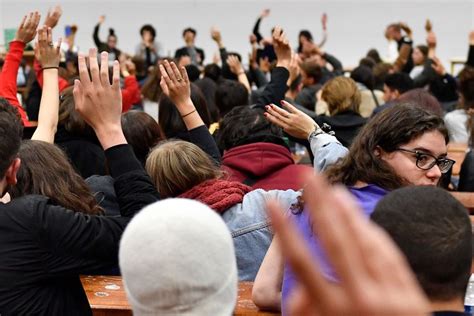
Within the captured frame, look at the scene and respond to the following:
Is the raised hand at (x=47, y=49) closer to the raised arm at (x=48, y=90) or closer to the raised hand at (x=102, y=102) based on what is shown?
the raised arm at (x=48, y=90)

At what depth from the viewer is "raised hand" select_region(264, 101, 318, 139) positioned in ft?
9.38

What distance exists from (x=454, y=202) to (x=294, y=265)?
701 mm

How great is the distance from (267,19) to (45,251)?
51.1ft

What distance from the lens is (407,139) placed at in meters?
2.38

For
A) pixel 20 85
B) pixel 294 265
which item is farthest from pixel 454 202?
pixel 20 85

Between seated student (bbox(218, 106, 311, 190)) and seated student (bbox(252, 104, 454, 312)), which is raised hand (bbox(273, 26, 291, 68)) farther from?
seated student (bbox(252, 104, 454, 312))

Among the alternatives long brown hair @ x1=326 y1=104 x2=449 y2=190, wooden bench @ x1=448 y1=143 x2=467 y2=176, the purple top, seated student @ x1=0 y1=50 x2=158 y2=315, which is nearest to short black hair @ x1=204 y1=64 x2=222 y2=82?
wooden bench @ x1=448 y1=143 x2=467 y2=176

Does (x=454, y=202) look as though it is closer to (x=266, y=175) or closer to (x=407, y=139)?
(x=407, y=139)

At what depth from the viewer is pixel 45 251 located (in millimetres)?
1881

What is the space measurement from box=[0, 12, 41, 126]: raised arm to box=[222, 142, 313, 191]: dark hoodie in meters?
0.94

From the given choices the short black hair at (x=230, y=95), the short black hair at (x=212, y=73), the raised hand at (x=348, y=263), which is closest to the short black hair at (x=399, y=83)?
the short black hair at (x=212, y=73)

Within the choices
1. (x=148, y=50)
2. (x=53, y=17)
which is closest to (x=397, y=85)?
(x=53, y=17)

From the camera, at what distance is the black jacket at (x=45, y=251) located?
187 centimetres

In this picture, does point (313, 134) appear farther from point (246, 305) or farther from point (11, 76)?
point (11, 76)
